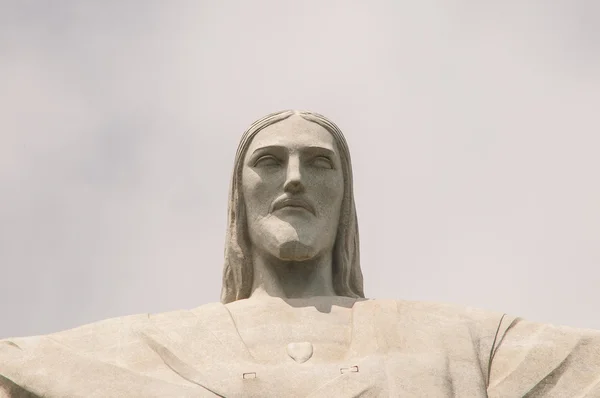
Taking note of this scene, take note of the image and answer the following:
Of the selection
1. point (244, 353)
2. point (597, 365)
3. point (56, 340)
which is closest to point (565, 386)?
point (597, 365)

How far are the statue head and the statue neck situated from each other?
0.15 metres

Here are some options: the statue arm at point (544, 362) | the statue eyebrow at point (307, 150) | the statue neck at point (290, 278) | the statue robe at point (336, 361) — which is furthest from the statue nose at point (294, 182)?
the statue arm at point (544, 362)

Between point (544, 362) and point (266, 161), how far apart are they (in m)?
4.62

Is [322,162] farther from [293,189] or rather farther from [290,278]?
[290,278]

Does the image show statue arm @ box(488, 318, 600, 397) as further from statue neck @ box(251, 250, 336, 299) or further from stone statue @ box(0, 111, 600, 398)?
statue neck @ box(251, 250, 336, 299)

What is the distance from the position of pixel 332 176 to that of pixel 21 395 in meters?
5.15

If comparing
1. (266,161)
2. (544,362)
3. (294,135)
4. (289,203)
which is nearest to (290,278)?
(289,203)

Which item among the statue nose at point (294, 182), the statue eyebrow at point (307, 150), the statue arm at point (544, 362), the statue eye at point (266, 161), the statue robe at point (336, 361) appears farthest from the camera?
the statue eye at point (266, 161)

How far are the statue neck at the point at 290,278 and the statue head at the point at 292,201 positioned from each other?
0.51 ft

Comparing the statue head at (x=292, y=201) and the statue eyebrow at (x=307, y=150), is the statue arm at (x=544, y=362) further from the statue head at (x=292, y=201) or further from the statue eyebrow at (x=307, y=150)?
the statue eyebrow at (x=307, y=150)

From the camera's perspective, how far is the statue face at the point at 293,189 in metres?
34.7

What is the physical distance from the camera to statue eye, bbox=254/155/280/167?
3516 cm

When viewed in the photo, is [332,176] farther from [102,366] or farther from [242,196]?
[102,366]

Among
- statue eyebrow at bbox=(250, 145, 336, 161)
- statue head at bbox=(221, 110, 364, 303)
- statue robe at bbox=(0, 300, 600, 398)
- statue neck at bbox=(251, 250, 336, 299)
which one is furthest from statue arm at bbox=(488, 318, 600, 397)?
statue eyebrow at bbox=(250, 145, 336, 161)
